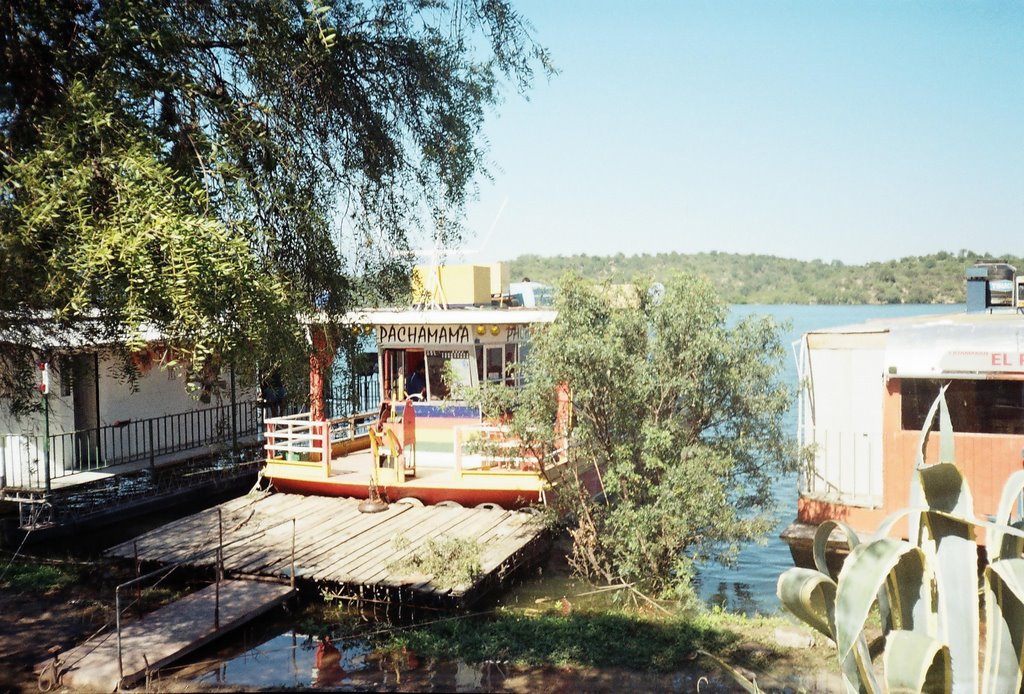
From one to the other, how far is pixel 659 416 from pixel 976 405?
4.63 metres

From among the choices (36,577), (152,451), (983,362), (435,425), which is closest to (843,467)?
(983,362)

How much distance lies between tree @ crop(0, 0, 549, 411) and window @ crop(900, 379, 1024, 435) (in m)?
7.82

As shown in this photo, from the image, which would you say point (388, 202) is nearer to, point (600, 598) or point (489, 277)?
point (600, 598)

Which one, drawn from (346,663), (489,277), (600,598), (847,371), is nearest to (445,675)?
(346,663)

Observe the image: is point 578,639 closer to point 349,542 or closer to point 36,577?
point 349,542

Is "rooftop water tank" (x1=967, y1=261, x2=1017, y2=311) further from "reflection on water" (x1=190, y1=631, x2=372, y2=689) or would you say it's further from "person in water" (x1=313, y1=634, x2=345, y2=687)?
"person in water" (x1=313, y1=634, x2=345, y2=687)

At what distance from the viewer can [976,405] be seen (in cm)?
1266

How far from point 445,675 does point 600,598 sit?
363 centimetres

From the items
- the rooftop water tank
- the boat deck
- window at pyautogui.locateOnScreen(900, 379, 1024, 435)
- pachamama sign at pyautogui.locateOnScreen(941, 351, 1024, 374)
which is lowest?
the boat deck

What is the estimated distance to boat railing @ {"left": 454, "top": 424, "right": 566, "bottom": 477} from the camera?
13.6 meters

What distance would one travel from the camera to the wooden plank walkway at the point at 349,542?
1186 centimetres

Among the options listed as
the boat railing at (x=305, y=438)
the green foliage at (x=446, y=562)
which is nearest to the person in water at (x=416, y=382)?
the boat railing at (x=305, y=438)

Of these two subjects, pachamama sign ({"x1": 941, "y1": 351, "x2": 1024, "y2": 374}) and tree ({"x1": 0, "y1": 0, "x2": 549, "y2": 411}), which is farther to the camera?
pachamama sign ({"x1": 941, "y1": 351, "x2": 1024, "y2": 374})

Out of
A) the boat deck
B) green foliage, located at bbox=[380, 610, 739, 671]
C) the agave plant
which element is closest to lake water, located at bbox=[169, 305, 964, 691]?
green foliage, located at bbox=[380, 610, 739, 671]
